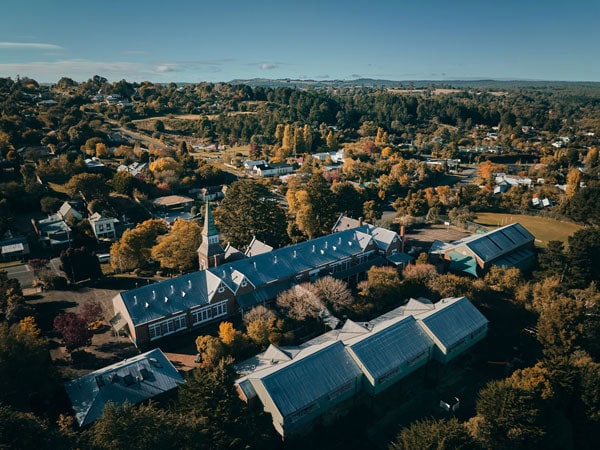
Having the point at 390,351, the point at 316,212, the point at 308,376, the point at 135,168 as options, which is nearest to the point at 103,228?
the point at 316,212

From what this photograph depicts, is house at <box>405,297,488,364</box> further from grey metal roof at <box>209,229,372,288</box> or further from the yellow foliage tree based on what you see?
the yellow foliage tree

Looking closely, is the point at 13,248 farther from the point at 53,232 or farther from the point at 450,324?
the point at 450,324

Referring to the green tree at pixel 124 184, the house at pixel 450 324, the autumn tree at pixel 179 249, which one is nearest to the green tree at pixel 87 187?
the green tree at pixel 124 184

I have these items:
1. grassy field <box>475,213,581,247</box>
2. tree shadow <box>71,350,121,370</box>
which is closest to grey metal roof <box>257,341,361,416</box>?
tree shadow <box>71,350,121,370</box>

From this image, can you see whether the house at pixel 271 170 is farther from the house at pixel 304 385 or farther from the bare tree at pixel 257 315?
the house at pixel 304 385

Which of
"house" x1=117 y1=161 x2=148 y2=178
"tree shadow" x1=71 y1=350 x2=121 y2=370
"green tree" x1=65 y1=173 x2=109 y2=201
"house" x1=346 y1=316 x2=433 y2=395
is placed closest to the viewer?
"house" x1=346 y1=316 x2=433 y2=395

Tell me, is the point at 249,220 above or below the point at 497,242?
above
